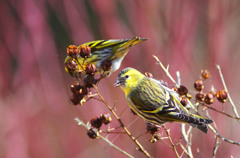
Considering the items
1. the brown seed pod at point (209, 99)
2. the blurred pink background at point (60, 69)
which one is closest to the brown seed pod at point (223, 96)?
the brown seed pod at point (209, 99)

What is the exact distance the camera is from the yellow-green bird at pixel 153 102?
1.28m

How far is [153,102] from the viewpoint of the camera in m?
1.35

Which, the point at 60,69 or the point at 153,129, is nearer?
the point at 153,129

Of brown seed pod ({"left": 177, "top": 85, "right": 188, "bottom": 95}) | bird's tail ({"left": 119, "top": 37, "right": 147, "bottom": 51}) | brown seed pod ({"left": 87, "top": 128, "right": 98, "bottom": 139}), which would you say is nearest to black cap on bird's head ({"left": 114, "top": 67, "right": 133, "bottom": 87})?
bird's tail ({"left": 119, "top": 37, "right": 147, "bottom": 51})

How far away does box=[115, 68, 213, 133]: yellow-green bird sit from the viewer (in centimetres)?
128

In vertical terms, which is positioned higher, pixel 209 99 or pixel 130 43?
pixel 130 43

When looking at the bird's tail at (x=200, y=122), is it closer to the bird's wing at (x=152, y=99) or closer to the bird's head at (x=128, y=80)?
the bird's wing at (x=152, y=99)

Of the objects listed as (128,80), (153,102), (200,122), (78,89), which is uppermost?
(78,89)

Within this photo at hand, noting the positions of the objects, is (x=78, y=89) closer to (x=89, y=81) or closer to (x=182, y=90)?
(x=89, y=81)

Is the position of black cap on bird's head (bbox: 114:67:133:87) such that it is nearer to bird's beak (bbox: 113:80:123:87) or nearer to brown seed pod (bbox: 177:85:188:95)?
bird's beak (bbox: 113:80:123:87)

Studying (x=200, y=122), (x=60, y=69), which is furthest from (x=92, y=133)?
(x=60, y=69)

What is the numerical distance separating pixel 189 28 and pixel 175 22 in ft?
0.45

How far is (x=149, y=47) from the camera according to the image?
195 cm

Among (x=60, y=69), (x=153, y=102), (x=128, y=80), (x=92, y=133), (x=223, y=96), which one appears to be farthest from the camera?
(x=60, y=69)
